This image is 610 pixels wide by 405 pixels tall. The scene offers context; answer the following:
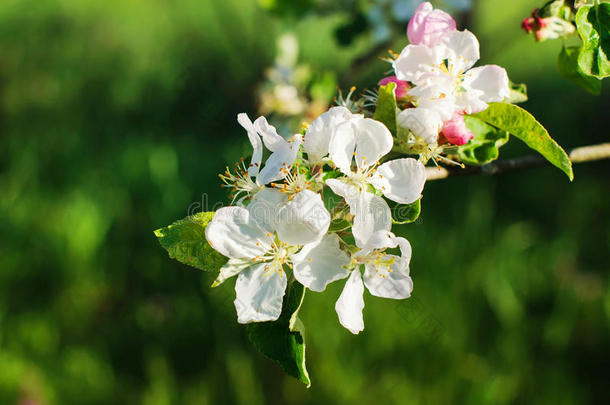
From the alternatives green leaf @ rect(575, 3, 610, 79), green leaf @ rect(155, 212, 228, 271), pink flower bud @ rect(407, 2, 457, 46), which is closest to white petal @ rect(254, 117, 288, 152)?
green leaf @ rect(155, 212, 228, 271)

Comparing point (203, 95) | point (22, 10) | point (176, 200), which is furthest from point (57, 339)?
point (22, 10)

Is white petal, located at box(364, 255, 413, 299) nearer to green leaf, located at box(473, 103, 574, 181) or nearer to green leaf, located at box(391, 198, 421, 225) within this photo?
green leaf, located at box(391, 198, 421, 225)

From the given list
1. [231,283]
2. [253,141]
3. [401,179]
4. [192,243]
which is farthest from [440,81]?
[231,283]

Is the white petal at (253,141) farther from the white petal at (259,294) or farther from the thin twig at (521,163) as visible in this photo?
the thin twig at (521,163)

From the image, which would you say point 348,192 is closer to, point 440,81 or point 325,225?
point 325,225

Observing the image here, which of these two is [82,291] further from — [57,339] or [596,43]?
[596,43]

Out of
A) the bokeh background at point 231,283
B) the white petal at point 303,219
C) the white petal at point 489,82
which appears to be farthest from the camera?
the bokeh background at point 231,283

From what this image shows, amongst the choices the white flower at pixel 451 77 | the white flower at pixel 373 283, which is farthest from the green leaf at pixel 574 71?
the white flower at pixel 373 283
